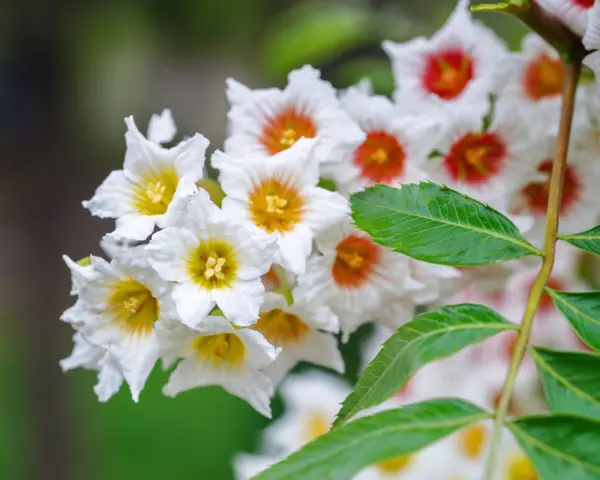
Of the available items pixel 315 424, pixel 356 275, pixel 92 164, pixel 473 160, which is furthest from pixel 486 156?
pixel 92 164

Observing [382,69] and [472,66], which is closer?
[472,66]

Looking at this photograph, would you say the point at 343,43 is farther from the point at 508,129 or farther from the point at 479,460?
the point at 479,460

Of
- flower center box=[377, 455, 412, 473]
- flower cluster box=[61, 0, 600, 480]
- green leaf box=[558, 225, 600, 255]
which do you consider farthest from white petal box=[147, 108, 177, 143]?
flower center box=[377, 455, 412, 473]

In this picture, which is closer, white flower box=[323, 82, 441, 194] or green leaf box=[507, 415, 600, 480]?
green leaf box=[507, 415, 600, 480]

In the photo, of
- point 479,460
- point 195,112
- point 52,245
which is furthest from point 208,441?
point 195,112

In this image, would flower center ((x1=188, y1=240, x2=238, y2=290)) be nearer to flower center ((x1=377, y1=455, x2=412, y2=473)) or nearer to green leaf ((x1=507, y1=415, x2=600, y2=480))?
green leaf ((x1=507, y1=415, x2=600, y2=480))

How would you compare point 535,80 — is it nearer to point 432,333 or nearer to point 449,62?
point 449,62
